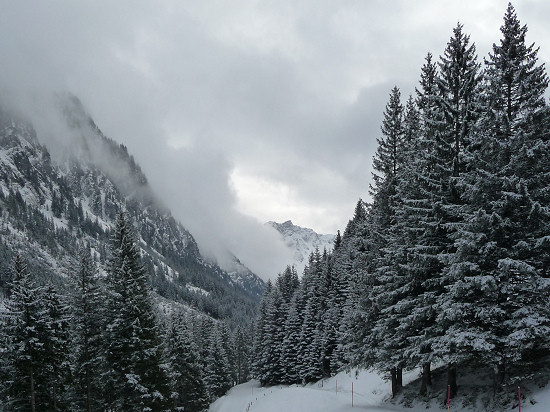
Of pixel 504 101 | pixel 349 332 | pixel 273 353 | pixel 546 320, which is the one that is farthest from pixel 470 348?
pixel 273 353

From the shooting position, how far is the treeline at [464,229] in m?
13.5

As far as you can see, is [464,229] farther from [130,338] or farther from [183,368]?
[183,368]

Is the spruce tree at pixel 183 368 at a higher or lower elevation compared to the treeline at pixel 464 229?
lower

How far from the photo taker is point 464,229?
48.5 ft

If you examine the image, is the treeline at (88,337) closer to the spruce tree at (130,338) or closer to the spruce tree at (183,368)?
the spruce tree at (130,338)

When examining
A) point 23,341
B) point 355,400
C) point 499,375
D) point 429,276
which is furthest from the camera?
point 355,400

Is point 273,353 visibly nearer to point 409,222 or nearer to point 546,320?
point 409,222

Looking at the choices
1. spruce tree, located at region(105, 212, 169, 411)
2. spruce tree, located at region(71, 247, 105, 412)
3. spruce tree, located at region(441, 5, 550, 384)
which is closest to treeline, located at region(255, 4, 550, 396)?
spruce tree, located at region(441, 5, 550, 384)

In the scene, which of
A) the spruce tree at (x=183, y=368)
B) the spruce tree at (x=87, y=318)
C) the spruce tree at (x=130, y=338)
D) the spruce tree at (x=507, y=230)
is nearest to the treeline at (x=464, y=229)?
the spruce tree at (x=507, y=230)

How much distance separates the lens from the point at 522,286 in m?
13.3

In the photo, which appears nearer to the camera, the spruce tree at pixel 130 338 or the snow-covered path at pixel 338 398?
the snow-covered path at pixel 338 398

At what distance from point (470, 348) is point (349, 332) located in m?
11.2

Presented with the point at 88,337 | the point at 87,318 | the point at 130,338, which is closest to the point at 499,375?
the point at 130,338

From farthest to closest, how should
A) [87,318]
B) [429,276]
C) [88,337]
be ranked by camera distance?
1. [88,337]
2. [87,318]
3. [429,276]
